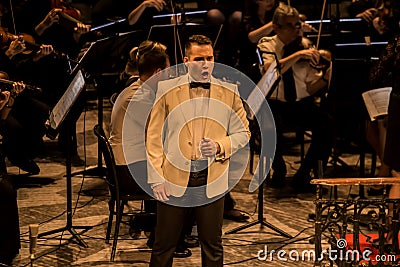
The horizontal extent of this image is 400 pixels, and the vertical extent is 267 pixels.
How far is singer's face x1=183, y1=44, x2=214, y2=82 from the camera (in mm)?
4852

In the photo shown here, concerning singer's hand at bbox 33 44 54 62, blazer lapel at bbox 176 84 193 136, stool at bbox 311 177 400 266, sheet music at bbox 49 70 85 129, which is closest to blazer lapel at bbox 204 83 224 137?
blazer lapel at bbox 176 84 193 136

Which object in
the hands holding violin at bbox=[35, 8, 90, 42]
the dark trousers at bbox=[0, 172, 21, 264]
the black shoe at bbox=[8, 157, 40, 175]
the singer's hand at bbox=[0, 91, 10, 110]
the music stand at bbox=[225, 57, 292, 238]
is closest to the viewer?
the dark trousers at bbox=[0, 172, 21, 264]

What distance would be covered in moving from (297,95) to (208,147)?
3154 mm

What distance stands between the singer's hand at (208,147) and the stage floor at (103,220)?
1484 millimetres

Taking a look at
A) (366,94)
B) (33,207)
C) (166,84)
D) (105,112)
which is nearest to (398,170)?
(366,94)

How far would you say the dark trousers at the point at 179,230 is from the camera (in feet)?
16.2

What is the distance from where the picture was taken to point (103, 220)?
6871 millimetres

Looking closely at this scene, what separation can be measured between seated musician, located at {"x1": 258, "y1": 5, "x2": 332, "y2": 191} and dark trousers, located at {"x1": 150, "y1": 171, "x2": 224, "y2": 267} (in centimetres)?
265

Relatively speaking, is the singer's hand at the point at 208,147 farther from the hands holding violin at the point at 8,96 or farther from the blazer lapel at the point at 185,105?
the hands holding violin at the point at 8,96

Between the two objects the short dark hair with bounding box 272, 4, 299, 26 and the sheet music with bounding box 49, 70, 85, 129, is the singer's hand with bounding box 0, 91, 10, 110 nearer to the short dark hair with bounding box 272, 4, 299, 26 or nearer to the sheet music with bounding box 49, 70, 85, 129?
the sheet music with bounding box 49, 70, 85, 129

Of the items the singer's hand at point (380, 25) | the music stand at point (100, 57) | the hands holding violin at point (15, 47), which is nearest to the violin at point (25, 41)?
the hands holding violin at point (15, 47)

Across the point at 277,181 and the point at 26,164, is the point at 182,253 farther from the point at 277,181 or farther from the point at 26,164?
the point at 26,164

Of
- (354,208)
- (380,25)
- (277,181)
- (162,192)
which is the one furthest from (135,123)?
(380,25)

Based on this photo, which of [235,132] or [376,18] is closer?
[235,132]
